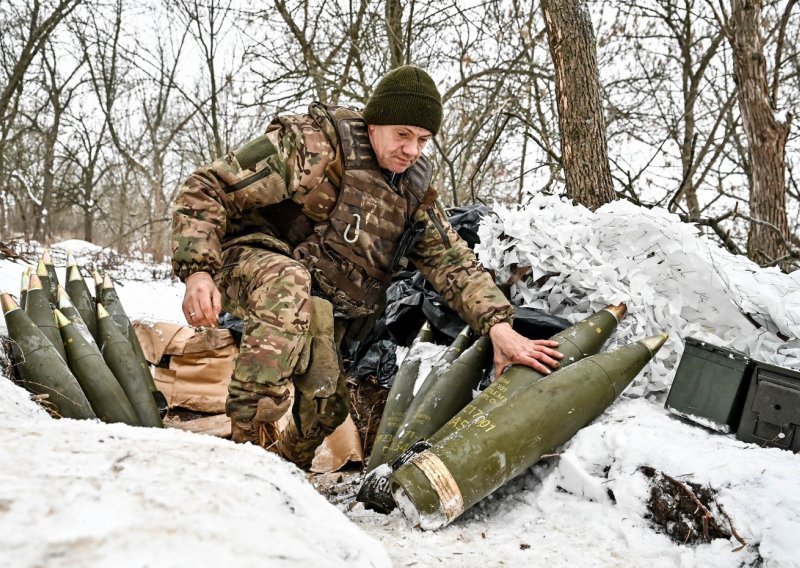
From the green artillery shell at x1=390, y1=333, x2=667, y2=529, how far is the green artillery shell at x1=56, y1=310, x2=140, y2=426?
1384mm

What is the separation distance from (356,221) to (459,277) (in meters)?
0.55

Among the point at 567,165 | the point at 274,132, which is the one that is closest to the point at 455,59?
the point at 567,165

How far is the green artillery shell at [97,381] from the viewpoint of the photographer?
Result: 238cm

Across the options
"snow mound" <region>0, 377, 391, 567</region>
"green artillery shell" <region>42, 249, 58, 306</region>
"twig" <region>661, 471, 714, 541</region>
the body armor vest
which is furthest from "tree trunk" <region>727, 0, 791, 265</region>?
"green artillery shell" <region>42, 249, 58, 306</region>

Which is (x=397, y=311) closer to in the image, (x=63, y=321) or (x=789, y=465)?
(x=63, y=321)

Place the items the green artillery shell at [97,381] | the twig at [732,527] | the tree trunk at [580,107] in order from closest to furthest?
1. the twig at [732,527]
2. the green artillery shell at [97,381]
3. the tree trunk at [580,107]

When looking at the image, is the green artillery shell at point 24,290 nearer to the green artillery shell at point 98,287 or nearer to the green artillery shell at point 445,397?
the green artillery shell at point 98,287

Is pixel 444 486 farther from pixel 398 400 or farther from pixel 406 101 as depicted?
pixel 406 101

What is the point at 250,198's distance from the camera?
2299mm

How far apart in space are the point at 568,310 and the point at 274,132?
1641mm

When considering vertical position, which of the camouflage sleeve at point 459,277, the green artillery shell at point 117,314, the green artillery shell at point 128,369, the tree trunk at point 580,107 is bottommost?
the green artillery shell at point 128,369

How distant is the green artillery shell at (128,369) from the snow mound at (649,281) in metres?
1.85

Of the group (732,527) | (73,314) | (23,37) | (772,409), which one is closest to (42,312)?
(73,314)

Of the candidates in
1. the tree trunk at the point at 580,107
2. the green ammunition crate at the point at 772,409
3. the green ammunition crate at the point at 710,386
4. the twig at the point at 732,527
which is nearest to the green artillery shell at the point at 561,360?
the green ammunition crate at the point at 710,386
